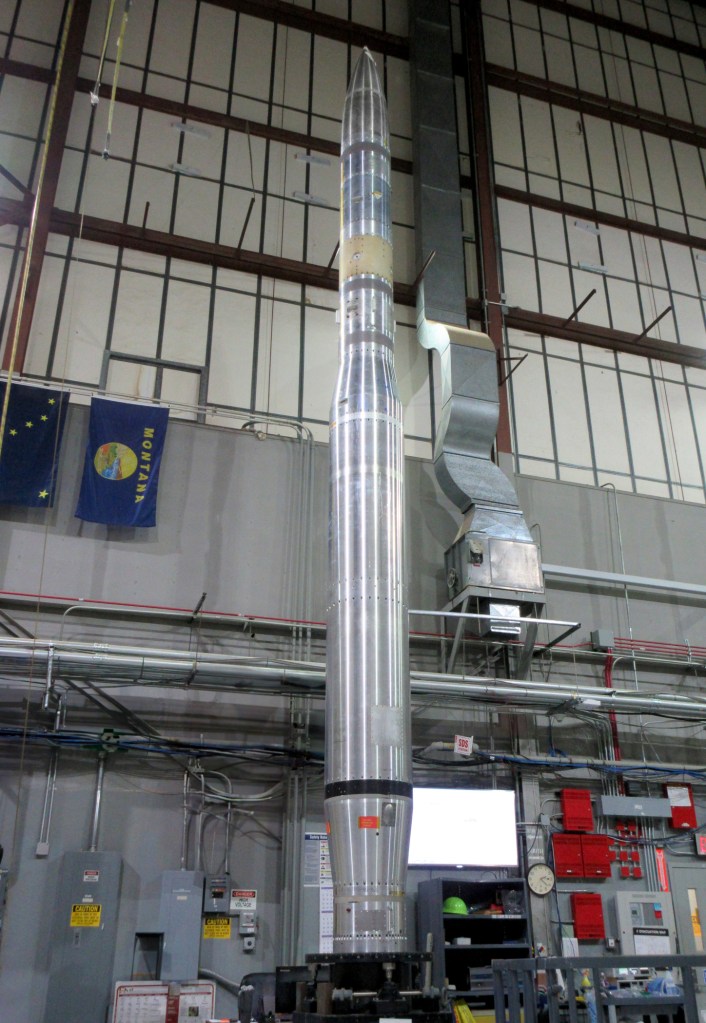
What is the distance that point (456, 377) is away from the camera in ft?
43.0

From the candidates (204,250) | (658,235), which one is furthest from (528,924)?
(658,235)

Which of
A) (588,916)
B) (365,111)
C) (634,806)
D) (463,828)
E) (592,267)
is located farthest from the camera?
(592,267)

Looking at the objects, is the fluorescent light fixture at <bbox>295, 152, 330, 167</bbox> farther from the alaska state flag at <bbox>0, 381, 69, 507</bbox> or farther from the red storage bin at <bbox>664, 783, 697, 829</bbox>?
the red storage bin at <bbox>664, 783, 697, 829</bbox>

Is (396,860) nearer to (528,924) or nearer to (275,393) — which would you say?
(528,924)

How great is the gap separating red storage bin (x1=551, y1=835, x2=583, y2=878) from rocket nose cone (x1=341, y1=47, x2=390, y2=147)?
30.4 ft

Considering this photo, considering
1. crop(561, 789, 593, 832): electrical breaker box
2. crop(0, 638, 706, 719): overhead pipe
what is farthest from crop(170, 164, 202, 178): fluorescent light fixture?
crop(561, 789, 593, 832): electrical breaker box

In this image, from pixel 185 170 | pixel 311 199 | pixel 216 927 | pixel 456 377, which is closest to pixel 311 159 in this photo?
pixel 311 199

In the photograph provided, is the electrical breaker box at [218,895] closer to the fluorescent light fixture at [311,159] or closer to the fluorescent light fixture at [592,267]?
the fluorescent light fixture at [311,159]

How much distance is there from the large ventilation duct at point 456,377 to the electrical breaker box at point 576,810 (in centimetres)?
235

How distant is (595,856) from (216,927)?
493cm

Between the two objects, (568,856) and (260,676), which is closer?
(260,676)

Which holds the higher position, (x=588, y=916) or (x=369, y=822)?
(x=369, y=822)

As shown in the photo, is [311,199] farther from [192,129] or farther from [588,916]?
[588,916]

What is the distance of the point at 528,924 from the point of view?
10.4 m
